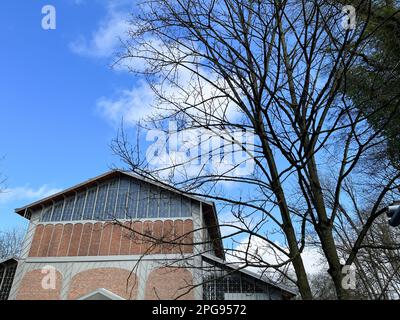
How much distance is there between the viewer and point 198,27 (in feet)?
15.3

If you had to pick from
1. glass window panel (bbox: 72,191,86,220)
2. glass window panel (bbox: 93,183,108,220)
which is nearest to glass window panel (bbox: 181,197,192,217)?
glass window panel (bbox: 93,183,108,220)

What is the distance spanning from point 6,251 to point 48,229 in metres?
13.4

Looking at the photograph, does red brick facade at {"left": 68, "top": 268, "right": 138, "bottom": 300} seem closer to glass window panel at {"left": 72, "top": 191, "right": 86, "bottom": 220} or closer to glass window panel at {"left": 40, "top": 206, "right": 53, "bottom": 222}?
glass window panel at {"left": 72, "top": 191, "right": 86, "bottom": 220}

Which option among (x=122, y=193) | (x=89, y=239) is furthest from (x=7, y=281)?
(x=122, y=193)

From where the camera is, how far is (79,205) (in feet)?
67.5

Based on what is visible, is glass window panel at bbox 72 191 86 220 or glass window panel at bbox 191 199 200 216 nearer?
glass window panel at bbox 191 199 200 216

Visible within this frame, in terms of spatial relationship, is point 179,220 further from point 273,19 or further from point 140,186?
point 273,19

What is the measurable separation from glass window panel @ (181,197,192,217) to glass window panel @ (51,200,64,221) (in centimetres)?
739

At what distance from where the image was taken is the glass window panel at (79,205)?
Answer: 2014 cm

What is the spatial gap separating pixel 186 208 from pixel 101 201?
5098mm

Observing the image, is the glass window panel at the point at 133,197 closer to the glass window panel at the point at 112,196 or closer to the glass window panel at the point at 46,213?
the glass window panel at the point at 112,196

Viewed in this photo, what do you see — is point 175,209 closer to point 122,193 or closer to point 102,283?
point 122,193

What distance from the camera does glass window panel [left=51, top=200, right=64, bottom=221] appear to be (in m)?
20.4

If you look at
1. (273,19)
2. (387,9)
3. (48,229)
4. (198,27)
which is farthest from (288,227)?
(48,229)
